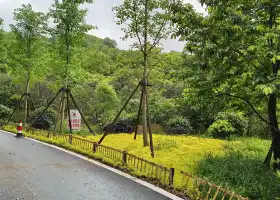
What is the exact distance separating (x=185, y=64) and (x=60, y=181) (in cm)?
443

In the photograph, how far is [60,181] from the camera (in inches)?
268

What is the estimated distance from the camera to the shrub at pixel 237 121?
16.7 meters

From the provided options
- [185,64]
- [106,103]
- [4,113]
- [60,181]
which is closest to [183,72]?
[185,64]

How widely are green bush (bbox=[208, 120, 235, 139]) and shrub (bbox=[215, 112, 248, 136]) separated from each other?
43 centimetres

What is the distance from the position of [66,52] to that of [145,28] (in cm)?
540

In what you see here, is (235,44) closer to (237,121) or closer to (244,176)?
(244,176)

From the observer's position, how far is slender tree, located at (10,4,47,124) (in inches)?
671

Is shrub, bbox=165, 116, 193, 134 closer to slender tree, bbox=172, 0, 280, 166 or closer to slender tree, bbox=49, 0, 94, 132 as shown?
slender tree, bbox=49, 0, 94, 132

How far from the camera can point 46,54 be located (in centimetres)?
1823

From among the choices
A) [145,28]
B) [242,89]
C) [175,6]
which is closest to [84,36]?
[145,28]

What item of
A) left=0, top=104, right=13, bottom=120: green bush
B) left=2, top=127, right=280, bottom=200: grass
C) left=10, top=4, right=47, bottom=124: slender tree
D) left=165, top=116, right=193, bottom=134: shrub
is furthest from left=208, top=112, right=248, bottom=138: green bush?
left=0, top=104, right=13, bottom=120: green bush

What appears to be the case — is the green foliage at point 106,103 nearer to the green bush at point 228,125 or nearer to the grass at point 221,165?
the green bush at point 228,125

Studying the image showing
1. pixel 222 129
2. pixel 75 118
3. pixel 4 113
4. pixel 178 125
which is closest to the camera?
pixel 75 118

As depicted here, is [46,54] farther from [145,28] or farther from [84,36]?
[145,28]
